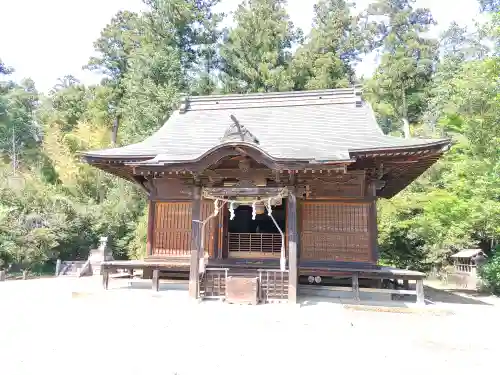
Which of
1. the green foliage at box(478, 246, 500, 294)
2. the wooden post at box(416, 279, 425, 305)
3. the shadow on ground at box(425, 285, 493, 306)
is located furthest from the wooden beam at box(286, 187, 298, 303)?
the green foliage at box(478, 246, 500, 294)

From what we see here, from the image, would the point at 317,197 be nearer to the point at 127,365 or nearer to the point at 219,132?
the point at 219,132

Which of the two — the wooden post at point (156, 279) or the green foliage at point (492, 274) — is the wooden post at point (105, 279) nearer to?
the wooden post at point (156, 279)

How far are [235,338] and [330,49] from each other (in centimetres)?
2805

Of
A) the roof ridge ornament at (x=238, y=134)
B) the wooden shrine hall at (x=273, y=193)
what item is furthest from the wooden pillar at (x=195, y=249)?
the roof ridge ornament at (x=238, y=134)

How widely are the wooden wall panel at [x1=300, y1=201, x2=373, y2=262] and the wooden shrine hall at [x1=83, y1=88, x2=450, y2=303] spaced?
2cm

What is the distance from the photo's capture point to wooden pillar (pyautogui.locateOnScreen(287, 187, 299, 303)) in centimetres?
797

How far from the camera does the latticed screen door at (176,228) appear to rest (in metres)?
10.1

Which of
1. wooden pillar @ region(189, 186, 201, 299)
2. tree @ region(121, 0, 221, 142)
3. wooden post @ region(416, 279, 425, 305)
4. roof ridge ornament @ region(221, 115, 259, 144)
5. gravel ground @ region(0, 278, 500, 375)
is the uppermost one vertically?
tree @ region(121, 0, 221, 142)

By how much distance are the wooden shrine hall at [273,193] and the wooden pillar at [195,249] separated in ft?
0.07

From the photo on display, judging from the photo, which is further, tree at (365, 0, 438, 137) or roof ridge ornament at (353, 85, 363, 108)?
tree at (365, 0, 438, 137)

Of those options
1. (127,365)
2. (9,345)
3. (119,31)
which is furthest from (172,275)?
(119,31)

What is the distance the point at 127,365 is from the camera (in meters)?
4.08

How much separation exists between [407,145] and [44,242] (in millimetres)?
16141

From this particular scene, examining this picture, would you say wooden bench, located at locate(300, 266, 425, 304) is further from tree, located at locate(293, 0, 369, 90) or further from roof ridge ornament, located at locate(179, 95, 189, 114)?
tree, located at locate(293, 0, 369, 90)
